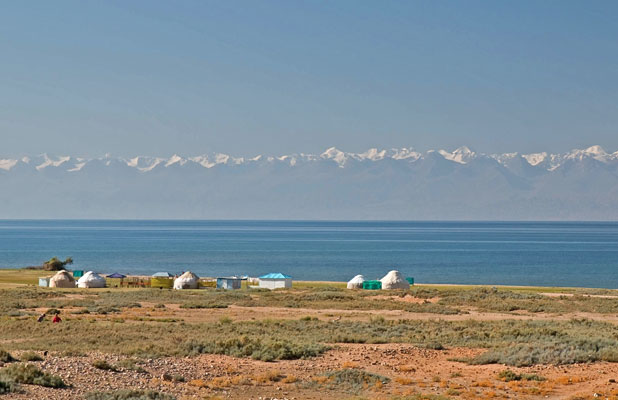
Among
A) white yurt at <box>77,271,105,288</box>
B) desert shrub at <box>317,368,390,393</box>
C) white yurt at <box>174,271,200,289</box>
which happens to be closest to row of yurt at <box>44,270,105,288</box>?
white yurt at <box>77,271,105,288</box>

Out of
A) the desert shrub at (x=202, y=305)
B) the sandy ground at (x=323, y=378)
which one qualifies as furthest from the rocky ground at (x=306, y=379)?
the desert shrub at (x=202, y=305)

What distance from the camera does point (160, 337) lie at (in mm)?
31125

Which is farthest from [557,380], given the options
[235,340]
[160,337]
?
[160,337]

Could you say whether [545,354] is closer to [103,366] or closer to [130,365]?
[130,365]

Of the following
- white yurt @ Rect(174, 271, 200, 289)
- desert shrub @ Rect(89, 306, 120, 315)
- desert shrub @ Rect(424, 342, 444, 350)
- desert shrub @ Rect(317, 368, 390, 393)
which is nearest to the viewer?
desert shrub @ Rect(317, 368, 390, 393)

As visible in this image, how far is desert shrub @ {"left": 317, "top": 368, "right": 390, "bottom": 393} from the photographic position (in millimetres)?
22188

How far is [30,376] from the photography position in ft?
65.7

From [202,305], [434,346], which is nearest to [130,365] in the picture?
[434,346]

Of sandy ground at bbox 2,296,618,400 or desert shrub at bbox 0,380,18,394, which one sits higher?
desert shrub at bbox 0,380,18,394

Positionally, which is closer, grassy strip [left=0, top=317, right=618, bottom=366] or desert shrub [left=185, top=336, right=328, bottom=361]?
grassy strip [left=0, top=317, right=618, bottom=366]

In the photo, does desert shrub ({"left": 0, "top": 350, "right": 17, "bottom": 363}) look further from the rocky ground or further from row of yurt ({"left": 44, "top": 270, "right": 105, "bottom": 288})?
row of yurt ({"left": 44, "top": 270, "right": 105, "bottom": 288})

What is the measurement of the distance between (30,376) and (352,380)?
8724mm

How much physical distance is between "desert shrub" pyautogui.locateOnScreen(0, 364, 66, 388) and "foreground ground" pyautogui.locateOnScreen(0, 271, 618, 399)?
0.63 feet

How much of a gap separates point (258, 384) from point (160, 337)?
9.77 meters
